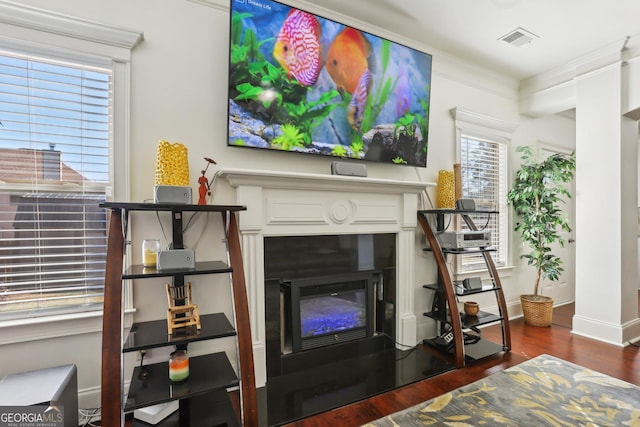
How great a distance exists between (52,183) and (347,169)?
188 cm

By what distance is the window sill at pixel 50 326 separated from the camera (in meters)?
1.66

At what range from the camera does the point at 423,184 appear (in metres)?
2.73

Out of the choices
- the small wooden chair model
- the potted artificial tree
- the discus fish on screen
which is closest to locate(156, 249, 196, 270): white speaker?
the small wooden chair model

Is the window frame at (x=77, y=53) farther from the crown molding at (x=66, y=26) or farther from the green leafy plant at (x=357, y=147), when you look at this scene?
the green leafy plant at (x=357, y=147)

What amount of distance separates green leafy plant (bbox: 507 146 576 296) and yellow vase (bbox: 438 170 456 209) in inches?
44.7

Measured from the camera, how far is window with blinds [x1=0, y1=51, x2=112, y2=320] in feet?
5.56

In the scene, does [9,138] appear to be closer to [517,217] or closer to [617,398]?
[617,398]

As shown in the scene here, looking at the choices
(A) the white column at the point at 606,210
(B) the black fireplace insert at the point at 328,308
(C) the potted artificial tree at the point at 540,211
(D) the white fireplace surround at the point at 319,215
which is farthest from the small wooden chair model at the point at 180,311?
(A) the white column at the point at 606,210

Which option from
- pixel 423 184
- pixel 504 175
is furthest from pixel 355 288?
pixel 504 175

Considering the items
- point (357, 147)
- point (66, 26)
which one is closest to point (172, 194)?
point (66, 26)

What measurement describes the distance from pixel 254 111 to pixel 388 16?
4.81ft

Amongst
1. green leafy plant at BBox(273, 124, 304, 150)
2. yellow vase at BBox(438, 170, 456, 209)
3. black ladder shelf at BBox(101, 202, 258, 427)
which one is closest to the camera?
black ladder shelf at BBox(101, 202, 258, 427)

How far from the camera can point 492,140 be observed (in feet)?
11.7

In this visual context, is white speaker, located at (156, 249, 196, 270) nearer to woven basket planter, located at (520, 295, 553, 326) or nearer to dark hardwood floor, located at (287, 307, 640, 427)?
dark hardwood floor, located at (287, 307, 640, 427)
